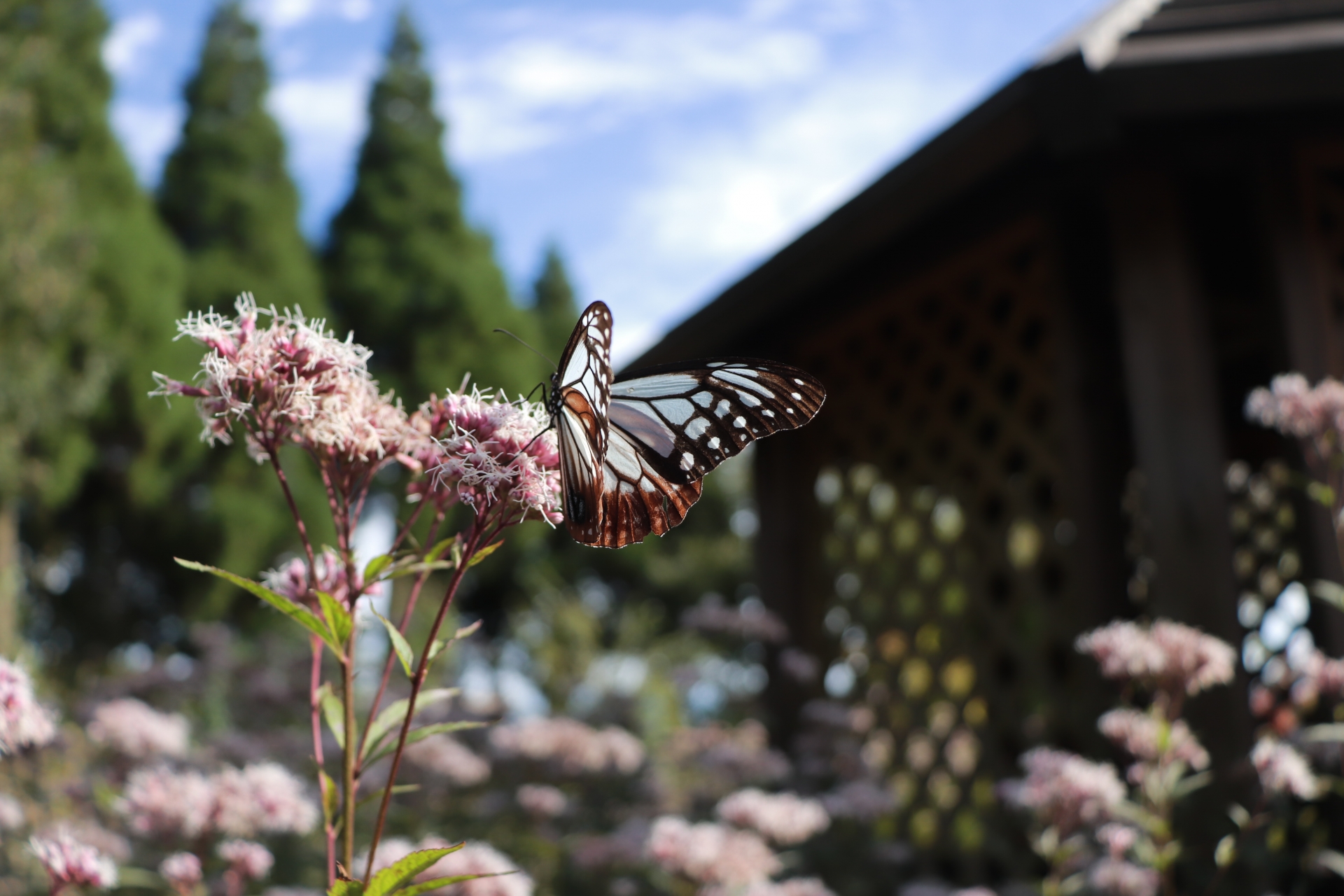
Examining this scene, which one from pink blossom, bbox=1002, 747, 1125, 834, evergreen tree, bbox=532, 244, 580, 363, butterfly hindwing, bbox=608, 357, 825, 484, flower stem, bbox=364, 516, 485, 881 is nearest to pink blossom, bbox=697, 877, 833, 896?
pink blossom, bbox=1002, 747, 1125, 834

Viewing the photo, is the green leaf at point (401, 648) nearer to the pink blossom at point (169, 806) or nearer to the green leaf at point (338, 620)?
the green leaf at point (338, 620)

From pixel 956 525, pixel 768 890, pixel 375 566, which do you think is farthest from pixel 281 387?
pixel 956 525

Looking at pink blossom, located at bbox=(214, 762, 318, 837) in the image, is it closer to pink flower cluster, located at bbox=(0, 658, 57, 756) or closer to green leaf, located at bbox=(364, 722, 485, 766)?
pink flower cluster, located at bbox=(0, 658, 57, 756)

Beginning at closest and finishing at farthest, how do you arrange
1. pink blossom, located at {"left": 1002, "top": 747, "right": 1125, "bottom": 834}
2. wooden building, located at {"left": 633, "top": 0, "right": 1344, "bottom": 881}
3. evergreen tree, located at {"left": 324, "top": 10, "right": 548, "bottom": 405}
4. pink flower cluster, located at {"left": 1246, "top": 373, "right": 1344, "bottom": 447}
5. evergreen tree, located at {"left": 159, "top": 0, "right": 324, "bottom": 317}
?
pink blossom, located at {"left": 1002, "top": 747, "right": 1125, "bottom": 834}, pink flower cluster, located at {"left": 1246, "top": 373, "right": 1344, "bottom": 447}, wooden building, located at {"left": 633, "top": 0, "right": 1344, "bottom": 881}, evergreen tree, located at {"left": 159, "top": 0, "right": 324, "bottom": 317}, evergreen tree, located at {"left": 324, "top": 10, "right": 548, "bottom": 405}

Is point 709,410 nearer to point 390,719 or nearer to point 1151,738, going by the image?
point 390,719

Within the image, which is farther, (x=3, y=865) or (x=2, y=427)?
(x=2, y=427)

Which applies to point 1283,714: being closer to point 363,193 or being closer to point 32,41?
point 32,41

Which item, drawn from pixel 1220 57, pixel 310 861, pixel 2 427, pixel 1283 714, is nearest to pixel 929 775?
pixel 1283 714

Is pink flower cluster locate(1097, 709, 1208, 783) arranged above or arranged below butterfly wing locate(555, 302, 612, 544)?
below
